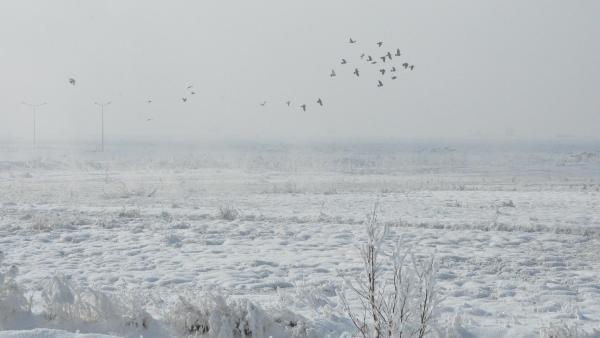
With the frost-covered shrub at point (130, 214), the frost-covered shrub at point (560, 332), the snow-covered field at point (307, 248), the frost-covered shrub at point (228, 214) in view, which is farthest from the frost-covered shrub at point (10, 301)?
the frost-covered shrub at point (130, 214)

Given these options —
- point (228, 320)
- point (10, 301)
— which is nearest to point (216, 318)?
point (228, 320)

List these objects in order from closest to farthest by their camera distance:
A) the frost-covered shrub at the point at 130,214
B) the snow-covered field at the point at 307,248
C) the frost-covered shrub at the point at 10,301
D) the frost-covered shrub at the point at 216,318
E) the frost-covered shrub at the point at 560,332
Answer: the frost-covered shrub at the point at 560,332 → the frost-covered shrub at the point at 216,318 → the frost-covered shrub at the point at 10,301 → the snow-covered field at the point at 307,248 → the frost-covered shrub at the point at 130,214

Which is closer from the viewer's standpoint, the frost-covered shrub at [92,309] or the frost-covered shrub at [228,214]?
the frost-covered shrub at [92,309]

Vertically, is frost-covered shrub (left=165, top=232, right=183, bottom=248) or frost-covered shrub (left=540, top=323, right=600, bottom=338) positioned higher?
frost-covered shrub (left=540, top=323, right=600, bottom=338)

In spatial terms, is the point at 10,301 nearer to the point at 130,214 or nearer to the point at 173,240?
the point at 173,240

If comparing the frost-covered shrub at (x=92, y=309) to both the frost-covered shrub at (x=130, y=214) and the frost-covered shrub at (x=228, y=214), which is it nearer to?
the frost-covered shrub at (x=228, y=214)

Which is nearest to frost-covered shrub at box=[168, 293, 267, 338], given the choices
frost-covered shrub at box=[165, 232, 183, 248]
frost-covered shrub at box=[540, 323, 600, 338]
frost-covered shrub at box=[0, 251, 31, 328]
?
frost-covered shrub at box=[0, 251, 31, 328]

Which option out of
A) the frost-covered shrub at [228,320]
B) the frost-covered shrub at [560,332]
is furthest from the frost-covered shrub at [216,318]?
the frost-covered shrub at [560,332]

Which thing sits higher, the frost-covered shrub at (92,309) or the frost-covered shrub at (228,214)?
the frost-covered shrub at (92,309)

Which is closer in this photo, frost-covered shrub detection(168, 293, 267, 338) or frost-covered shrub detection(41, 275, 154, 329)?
frost-covered shrub detection(168, 293, 267, 338)

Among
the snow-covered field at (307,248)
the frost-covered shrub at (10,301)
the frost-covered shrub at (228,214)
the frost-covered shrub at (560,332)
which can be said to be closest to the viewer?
the frost-covered shrub at (560,332)

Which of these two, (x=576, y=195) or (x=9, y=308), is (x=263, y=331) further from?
(x=576, y=195)

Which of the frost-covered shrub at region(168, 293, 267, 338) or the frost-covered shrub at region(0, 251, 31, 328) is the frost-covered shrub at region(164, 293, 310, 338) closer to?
the frost-covered shrub at region(168, 293, 267, 338)

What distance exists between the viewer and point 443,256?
11539 millimetres
